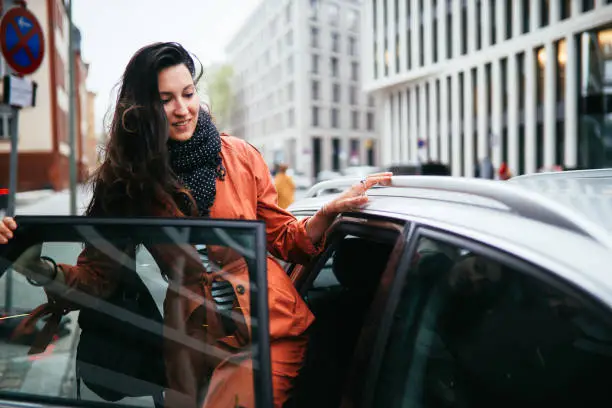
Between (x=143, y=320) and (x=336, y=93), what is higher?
(x=336, y=93)

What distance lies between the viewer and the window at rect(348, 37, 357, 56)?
5728cm

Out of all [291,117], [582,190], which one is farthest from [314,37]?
[582,190]

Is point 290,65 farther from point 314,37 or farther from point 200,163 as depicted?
point 200,163

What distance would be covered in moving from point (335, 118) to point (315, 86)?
12.4 feet

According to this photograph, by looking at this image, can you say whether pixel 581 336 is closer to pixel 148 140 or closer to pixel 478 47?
pixel 148 140

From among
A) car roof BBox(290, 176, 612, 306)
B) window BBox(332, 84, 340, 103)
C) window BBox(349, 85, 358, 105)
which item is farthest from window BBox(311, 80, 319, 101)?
car roof BBox(290, 176, 612, 306)

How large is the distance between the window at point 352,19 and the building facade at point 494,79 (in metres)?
14.0

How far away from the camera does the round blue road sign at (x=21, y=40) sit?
4.85 meters

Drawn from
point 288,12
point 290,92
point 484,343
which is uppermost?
point 288,12

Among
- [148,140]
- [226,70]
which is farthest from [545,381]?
[226,70]

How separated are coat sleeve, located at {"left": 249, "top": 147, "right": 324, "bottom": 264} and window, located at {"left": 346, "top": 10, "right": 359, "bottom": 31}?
191 feet

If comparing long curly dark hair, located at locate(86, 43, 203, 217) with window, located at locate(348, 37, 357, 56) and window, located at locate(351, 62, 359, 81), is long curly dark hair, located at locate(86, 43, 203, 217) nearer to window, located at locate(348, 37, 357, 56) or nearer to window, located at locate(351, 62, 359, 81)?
window, located at locate(351, 62, 359, 81)

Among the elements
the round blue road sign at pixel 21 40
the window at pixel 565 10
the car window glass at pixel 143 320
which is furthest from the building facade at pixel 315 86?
the car window glass at pixel 143 320

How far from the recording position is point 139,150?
5.78 feet
